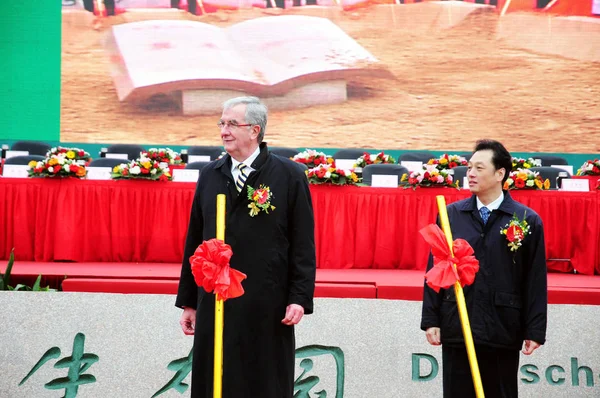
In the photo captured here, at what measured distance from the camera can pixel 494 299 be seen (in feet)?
7.63

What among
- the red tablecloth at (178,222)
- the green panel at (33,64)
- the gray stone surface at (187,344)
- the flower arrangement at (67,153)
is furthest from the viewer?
the green panel at (33,64)

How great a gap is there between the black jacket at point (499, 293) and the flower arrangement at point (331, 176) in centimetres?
264

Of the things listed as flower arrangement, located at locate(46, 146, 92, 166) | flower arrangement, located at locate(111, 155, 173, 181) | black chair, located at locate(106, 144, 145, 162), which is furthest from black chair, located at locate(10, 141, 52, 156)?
flower arrangement, located at locate(111, 155, 173, 181)

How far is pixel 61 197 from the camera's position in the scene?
5070mm

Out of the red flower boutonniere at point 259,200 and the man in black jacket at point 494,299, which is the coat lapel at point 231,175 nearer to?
the red flower boutonniere at point 259,200

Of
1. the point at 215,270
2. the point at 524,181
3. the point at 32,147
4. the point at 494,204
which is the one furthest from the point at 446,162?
the point at 32,147

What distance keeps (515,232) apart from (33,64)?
31.0 ft

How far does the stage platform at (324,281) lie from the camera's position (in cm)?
379

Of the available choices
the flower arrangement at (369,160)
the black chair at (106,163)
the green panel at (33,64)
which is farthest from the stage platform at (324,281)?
the green panel at (33,64)

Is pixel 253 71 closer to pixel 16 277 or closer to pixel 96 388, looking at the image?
pixel 16 277

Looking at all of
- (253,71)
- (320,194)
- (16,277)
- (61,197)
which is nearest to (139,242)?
(61,197)

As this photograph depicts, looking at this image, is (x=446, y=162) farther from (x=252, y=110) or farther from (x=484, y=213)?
(x=252, y=110)

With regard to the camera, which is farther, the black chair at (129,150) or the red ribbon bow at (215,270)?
the black chair at (129,150)

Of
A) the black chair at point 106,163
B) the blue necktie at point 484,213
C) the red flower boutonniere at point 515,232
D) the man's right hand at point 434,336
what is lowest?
the man's right hand at point 434,336
